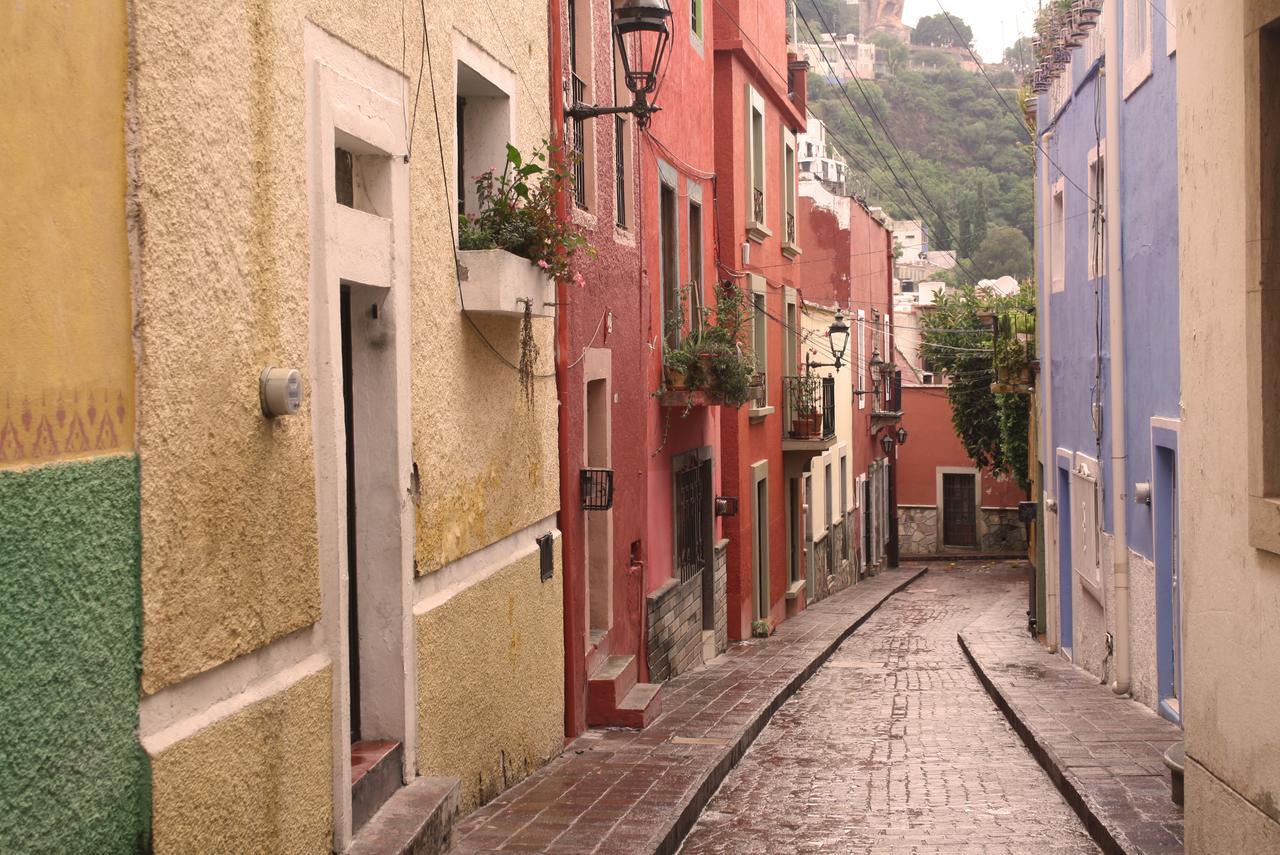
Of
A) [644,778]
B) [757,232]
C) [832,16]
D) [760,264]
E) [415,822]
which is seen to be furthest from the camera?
[832,16]

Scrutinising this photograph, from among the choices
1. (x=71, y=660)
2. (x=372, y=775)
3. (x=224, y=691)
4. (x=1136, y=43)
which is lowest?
(x=372, y=775)

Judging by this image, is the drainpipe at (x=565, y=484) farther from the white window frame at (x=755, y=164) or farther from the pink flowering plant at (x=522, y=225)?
the white window frame at (x=755, y=164)

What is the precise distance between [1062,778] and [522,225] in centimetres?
501

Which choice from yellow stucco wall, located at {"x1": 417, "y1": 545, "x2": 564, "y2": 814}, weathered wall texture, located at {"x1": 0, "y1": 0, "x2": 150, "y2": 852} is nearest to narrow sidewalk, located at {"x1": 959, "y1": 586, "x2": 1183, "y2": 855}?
yellow stucco wall, located at {"x1": 417, "y1": 545, "x2": 564, "y2": 814}

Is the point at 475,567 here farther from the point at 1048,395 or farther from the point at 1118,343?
the point at 1048,395

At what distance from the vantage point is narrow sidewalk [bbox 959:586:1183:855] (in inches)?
324

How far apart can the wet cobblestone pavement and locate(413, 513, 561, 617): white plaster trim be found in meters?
1.93

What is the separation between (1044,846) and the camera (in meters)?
8.37

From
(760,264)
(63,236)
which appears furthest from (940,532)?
(63,236)

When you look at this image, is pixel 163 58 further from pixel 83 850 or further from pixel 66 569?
pixel 83 850

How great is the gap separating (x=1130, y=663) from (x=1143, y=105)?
507 cm

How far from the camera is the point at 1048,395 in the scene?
19.7m

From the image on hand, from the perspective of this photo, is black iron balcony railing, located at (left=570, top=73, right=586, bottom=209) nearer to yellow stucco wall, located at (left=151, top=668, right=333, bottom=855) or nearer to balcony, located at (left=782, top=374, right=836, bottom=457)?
yellow stucco wall, located at (left=151, top=668, right=333, bottom=855)

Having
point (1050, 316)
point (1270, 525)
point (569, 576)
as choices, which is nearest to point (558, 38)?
point (569, 576)
